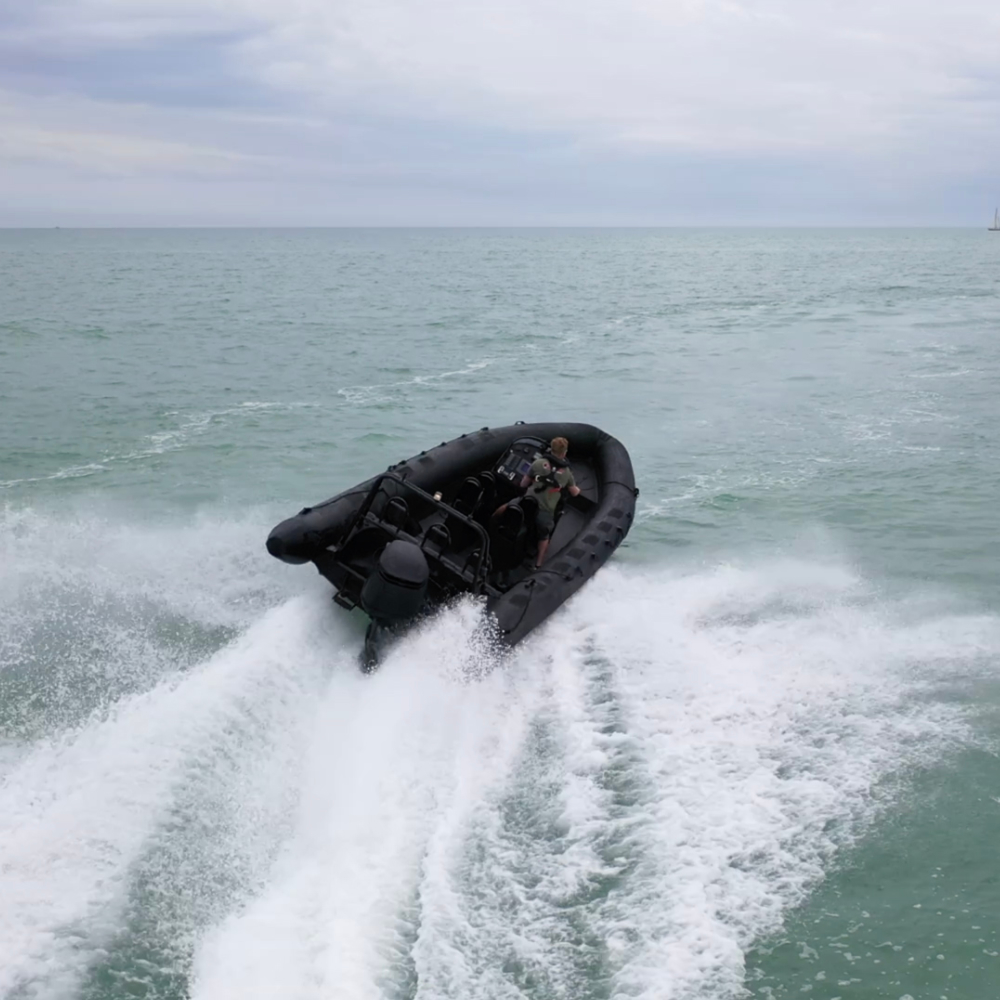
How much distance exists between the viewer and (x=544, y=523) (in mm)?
10320

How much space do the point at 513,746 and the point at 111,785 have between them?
2.87m

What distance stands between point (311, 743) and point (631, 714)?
8.52ft

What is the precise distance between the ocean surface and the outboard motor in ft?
1.34

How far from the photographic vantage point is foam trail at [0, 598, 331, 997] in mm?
6074

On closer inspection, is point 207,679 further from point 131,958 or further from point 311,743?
point 131,958

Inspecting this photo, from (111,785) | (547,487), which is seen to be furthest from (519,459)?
(111,785)

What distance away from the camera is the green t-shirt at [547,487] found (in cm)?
1032

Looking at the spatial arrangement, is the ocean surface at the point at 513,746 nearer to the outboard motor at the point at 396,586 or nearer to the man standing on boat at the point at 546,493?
the outboard motor at the point at 396,586

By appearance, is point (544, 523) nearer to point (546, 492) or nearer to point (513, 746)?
point (546, 492)

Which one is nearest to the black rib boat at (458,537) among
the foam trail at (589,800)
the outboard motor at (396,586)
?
the outboard motor at (396,586)

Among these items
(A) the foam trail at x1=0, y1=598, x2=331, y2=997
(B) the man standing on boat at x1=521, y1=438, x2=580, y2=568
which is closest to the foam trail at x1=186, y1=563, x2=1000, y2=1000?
(A) the foam trail at x1=0, y1=598, x2=331, y2=997

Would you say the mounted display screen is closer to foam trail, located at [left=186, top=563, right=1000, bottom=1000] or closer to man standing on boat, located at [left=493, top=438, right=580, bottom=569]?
man standing on boat, located at [left=493, top=438, right=580, bottom=569]

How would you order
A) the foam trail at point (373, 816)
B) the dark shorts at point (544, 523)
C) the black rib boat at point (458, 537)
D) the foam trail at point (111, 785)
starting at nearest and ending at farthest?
the foam trail at point (373, 816) → the foam trail at point (111, 785) → the black rib boat at point (458, 537) → the dark shorts at point (544, 523)

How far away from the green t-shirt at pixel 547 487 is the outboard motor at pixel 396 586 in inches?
77.6
